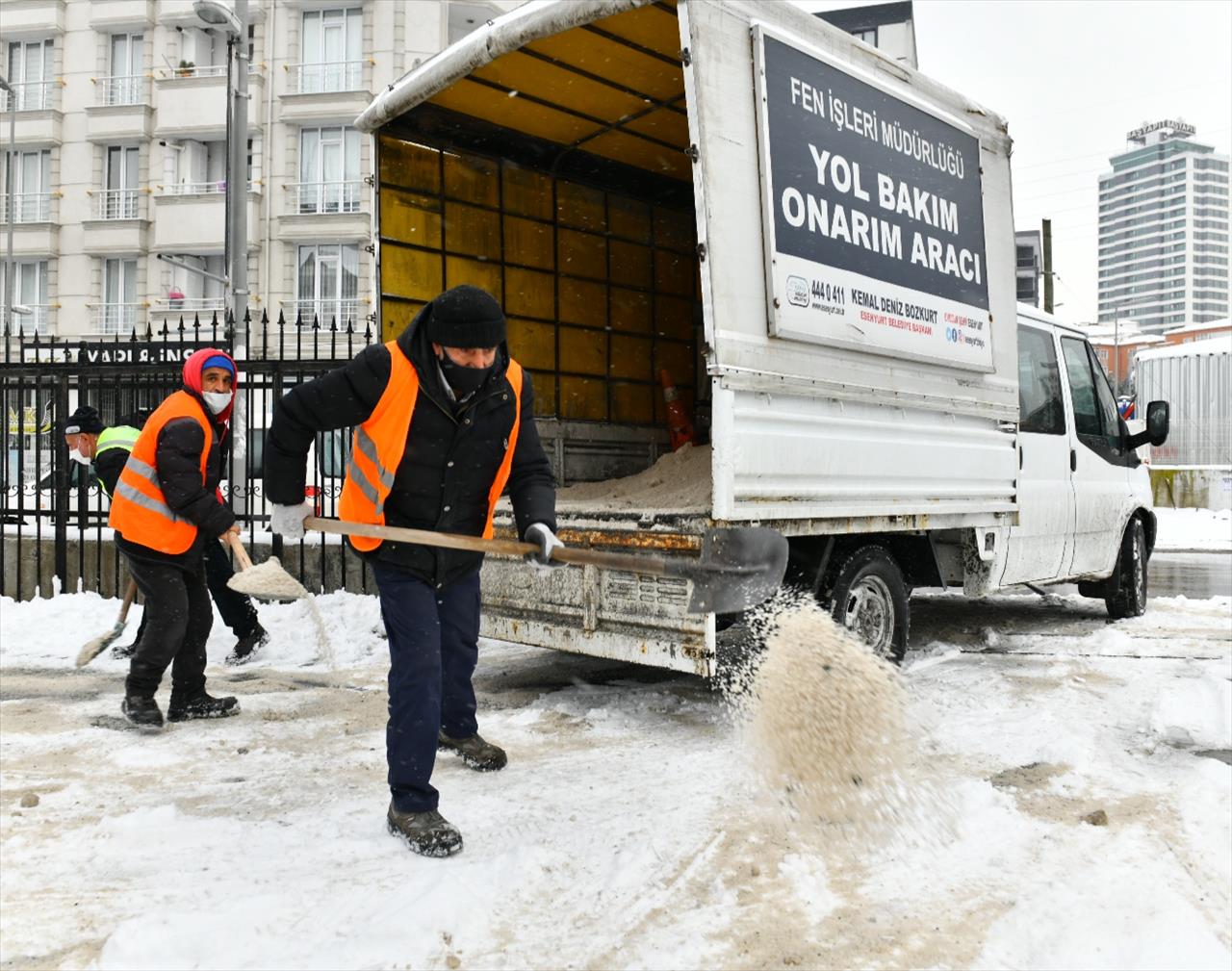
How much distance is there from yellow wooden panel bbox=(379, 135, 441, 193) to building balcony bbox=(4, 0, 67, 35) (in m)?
28.6

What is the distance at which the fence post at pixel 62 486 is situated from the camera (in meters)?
8.06

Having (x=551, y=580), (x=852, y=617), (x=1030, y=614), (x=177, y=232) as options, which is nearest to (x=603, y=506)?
(x=551, y=580)

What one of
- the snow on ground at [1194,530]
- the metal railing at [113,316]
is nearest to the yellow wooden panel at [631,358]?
the snow on ground at [1194,530]

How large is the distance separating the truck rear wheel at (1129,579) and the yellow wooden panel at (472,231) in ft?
17.5

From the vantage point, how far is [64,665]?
247 inches

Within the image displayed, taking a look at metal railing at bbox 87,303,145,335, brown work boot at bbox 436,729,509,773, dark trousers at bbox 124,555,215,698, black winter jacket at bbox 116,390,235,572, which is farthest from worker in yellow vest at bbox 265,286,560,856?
metal railing at bbox 87,303,145,335

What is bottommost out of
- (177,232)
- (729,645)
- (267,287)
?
(729,645)

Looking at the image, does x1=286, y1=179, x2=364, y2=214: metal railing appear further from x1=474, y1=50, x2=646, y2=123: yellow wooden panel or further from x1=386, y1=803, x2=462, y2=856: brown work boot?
x1=386, y1=803, x2=462, y2=856: brown work boot

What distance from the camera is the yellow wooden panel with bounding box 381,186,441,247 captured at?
6055mm

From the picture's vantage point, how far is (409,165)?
6.18 meters

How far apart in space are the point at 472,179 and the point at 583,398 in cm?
171

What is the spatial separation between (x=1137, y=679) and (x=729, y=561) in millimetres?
3664

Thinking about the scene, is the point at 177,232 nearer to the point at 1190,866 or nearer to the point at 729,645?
the point at 729,645

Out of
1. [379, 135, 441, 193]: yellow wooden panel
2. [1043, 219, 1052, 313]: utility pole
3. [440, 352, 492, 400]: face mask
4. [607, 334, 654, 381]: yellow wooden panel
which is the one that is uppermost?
[1043, 219, 1052, 313]: utility pole
